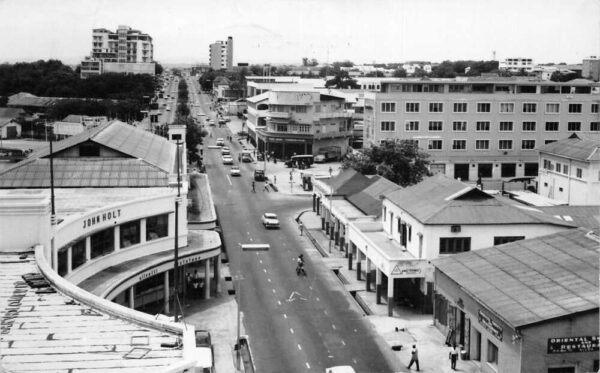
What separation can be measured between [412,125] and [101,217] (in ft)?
212

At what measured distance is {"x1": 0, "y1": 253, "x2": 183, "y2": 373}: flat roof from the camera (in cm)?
2439

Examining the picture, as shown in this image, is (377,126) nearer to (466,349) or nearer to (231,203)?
(231,203)

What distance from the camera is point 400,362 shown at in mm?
40719

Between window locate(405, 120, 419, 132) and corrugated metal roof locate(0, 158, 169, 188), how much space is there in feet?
175

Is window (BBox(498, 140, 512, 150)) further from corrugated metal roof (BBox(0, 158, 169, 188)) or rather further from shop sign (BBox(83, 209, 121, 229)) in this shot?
shop sign (BBox(83, 209, 121, 229))

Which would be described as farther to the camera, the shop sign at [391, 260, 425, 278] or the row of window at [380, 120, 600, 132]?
the row of window at [380, 120, 600, 132]

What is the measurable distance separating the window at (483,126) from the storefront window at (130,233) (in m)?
65.9

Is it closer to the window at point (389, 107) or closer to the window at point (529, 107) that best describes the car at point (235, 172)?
the window at point (389, 107)

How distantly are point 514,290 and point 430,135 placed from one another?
Result: 222 feet

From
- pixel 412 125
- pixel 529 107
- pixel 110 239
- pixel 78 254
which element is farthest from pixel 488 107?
pixel 78 254

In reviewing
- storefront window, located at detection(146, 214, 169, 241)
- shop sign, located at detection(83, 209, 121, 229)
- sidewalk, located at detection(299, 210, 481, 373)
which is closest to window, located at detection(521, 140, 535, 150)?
sidewalk, located at detection(299, 210, 481, 373)

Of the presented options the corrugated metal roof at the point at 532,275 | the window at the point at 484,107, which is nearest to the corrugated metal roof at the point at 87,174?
the corrugated metal roof at the point at 532,275

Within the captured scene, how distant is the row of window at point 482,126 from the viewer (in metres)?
105

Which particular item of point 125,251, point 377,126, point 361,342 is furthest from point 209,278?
point 377,126
